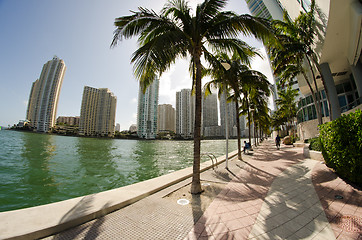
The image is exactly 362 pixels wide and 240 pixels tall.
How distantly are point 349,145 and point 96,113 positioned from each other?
394 feet

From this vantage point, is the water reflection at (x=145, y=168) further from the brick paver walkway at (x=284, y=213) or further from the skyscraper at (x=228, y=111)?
the skyscraper at (x=228, y=111)

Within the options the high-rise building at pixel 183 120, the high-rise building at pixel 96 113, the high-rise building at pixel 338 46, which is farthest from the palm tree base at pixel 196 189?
the high-rise building at pixel 96 113

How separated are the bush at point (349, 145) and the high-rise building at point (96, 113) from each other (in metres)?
115

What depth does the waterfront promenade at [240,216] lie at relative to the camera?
8.41 feet

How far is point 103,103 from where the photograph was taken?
104812mm

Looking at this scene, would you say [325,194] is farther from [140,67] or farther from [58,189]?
[58,189]

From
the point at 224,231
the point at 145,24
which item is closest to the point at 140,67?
the point at 145,24

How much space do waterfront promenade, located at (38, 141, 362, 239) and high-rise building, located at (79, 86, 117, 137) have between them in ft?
371

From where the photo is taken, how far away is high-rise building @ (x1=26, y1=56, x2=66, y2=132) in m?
86.2

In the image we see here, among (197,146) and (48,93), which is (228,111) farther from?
(48,93)

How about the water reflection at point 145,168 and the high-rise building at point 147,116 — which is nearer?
the water reflection at point 145,168

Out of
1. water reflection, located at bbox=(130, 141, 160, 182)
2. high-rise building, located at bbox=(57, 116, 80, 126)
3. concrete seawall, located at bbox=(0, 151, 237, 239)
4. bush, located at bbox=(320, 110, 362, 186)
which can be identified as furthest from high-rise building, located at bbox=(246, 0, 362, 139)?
high-rise building, located at bbox=(57, 116, 80, 126)

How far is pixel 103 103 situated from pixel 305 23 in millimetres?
114814

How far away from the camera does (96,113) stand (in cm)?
10400
